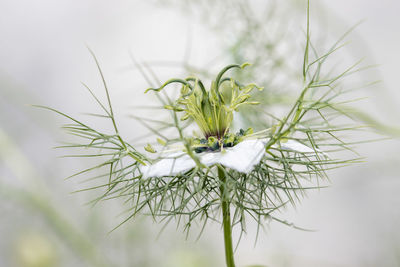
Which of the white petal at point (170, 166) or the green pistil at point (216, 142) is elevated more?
the green pistil at point (216, 142)

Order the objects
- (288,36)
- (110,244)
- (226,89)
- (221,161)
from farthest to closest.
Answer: (110,244) < (288,36) < (226,89) < (221,161)

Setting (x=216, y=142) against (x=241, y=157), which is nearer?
(x=241, y=157)

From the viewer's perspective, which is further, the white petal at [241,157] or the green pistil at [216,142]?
the green pistil at [216,142]

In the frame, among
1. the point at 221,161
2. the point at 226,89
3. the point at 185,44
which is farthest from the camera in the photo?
the point at 185,44

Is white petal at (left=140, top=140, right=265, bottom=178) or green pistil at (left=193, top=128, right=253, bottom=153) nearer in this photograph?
white petal at (left=140, top=140, right=265, bottom=178)

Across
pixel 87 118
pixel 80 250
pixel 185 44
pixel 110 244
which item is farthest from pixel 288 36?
pixel 87 118

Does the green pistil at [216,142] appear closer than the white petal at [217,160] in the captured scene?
No

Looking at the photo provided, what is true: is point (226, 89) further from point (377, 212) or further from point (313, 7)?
point (377, 212)

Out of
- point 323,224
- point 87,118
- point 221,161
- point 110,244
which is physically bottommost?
point 323,224
